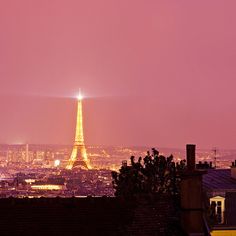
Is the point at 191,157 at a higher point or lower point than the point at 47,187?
higher

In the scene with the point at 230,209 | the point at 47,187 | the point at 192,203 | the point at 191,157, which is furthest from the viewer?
the point at 47,187

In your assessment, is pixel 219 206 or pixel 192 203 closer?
pixel 192 203

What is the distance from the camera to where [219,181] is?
45.4 metres

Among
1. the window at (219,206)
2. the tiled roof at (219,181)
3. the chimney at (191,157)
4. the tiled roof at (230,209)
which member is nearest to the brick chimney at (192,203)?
the chimney at (191,157)

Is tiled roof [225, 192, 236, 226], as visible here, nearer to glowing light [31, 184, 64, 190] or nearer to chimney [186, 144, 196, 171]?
chimney [186, 144, 196, 171]

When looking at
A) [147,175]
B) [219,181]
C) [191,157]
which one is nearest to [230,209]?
[219,181]

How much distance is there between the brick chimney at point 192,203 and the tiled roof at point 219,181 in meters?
18.1

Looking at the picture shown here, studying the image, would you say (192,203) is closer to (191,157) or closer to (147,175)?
(191,157)

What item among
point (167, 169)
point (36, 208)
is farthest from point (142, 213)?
point (167, 169)

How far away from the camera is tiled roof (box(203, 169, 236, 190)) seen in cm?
4350

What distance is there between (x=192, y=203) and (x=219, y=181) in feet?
67.7

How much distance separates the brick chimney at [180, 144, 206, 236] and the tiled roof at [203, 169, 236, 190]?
1814cm

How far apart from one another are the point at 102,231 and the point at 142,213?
4.89ft

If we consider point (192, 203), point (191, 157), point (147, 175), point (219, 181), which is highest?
point (191, 157)
